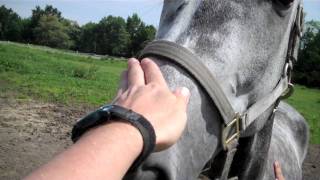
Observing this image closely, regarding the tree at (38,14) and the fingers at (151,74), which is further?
the tree at (38,14)

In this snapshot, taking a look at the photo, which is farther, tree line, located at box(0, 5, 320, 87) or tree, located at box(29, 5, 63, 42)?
tree, located at box(29, 5, 63, 42)

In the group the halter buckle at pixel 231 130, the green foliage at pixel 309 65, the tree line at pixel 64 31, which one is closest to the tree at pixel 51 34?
Result: the tree line at pixel 64 31

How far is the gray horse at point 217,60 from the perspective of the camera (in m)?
1.73

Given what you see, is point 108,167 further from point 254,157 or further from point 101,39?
point 101,39

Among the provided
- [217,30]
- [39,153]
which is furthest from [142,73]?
[39,153]

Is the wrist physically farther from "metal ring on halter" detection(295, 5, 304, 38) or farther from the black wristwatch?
"metal ring on halter" detection(295, 5, 304, 38)

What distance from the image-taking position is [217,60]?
73.7 inches

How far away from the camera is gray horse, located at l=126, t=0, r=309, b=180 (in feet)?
5.66

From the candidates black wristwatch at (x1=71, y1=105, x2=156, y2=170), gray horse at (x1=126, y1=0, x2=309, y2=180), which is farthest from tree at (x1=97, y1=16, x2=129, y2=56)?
black wristwatch at (x1=71, y1=105, x2=156, y2=170)

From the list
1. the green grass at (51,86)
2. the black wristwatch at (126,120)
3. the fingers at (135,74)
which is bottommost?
the green grass at (51,86)

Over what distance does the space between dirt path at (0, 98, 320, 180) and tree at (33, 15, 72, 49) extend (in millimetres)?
70861

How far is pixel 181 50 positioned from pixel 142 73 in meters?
0.32

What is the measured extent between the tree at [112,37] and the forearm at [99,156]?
200ft

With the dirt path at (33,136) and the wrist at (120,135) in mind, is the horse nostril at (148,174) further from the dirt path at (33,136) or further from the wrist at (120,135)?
the dirt path at (33,136)
